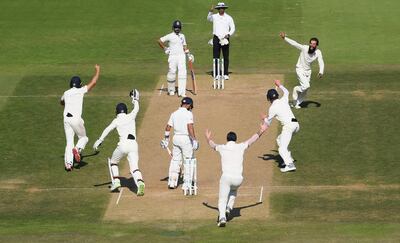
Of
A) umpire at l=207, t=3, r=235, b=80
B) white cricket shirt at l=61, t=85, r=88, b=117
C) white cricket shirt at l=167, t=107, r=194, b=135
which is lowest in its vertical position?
white cricket shirt at l=167, t=107, r=194, b=135

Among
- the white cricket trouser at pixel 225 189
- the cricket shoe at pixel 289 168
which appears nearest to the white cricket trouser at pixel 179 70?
the cricket shoe at pixel 289 168

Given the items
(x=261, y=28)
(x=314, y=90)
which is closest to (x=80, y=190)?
(x=314, y=90)

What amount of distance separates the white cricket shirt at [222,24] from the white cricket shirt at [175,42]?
6.82ft

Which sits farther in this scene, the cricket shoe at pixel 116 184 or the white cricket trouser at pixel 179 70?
the white cricket trouser at pixel 179 70

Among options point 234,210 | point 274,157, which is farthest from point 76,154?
point 274,157

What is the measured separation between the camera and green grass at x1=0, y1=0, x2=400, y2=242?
2639cm

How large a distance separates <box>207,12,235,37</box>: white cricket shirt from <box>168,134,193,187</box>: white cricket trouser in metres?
9.58

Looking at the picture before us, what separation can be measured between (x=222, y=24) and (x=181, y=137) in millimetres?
9793

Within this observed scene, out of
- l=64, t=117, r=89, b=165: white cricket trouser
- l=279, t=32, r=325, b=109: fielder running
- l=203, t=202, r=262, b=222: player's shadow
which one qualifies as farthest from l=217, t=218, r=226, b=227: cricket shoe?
l=279, t=32, r=325, b=109: fielder running

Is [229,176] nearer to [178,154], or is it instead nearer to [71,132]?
[178,154]

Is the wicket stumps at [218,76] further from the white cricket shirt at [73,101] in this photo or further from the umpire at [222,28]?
the white cricket shirt at [73,101]

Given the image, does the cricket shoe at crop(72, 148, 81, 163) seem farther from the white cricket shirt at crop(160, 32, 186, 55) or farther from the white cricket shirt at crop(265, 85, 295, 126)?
the white cricket shirt at crop(160, 32, 186, 55)

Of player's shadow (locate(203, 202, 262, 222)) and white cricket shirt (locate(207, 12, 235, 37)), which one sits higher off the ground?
white cricket shirt (locate(207, 12, 235, 37))

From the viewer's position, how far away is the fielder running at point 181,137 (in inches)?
1114
